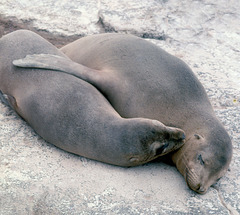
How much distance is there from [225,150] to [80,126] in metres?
1.13

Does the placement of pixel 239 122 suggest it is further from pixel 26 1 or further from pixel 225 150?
pixel 26 1

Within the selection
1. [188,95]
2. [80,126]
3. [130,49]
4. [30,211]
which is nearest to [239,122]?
[188,95]

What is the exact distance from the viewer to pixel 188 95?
12.3 ft

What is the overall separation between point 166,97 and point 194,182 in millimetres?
804

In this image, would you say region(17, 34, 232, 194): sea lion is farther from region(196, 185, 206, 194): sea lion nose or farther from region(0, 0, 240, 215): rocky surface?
region(0, 0, 240, 215): rocky surface

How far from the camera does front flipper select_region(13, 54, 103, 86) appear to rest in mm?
3777

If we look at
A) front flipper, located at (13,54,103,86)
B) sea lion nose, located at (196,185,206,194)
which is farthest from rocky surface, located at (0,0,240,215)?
front flipper, located at (13,54,103,86)

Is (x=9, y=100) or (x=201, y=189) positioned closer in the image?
(x=201, y=189)

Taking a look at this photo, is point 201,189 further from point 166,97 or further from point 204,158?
point 166,97

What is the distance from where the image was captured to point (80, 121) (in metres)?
3.43

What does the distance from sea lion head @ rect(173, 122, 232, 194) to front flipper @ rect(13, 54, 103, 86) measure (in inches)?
39.0

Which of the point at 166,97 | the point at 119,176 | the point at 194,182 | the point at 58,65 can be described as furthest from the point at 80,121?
the point at 194,182


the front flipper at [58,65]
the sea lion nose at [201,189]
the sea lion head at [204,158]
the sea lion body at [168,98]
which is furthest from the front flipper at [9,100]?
the sea lion nose at [201,189]

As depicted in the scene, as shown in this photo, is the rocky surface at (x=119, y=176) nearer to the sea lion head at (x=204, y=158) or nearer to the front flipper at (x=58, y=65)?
the sea lion head at (x=204, y=158)
